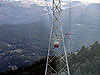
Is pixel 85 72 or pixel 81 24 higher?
pixel 85 72

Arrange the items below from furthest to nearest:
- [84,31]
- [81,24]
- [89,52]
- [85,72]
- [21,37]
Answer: [21,37] < [81,24] < [84,31] < [89,52] < [85,72]

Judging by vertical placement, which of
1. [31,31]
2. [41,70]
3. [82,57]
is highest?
[82,57]

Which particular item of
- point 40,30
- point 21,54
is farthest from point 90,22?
point 21,54

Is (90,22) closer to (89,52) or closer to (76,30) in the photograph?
(76,30)

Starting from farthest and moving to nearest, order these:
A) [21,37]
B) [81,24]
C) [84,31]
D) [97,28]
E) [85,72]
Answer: [21,37], [81,24], [84,31], [97,28], [85,72]

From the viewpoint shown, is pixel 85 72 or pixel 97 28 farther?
pixel 97 28

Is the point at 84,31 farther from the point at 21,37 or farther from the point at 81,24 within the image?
the point at 21,37

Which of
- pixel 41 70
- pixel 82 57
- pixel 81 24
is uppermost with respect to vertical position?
pixel 82 57

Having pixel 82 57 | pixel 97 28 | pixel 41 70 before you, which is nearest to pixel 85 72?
pixel 82 57

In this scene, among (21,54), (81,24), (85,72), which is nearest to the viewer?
(85,72)
